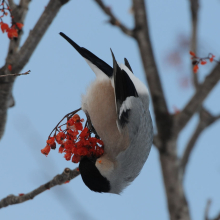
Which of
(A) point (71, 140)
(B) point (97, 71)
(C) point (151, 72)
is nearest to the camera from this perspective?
(A) point (71, 140)

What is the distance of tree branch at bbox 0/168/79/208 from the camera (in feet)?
8.42

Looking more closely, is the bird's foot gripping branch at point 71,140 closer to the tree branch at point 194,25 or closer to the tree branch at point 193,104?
the tree branch at point 193,104

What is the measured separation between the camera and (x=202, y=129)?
198 inches

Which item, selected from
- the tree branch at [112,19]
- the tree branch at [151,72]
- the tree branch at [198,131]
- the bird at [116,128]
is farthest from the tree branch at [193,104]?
the tree branch at [112,19]

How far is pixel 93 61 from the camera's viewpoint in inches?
Answer: 130

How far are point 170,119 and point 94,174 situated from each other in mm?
1865

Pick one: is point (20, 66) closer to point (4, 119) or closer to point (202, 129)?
point (4, 119)

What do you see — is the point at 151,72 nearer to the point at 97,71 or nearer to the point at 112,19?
the point at 112,19

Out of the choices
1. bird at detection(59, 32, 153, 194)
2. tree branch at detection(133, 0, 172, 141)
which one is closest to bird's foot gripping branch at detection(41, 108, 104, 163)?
bird at detection(59, 32, 153, 194)

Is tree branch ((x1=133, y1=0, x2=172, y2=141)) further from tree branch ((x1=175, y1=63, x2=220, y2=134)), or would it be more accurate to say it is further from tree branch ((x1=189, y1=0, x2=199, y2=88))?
tree branch ((x1=189, y1=0, x2=199, y2=88))

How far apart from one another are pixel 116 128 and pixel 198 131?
2.47 metres

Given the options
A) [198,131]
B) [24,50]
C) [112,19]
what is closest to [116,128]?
[24,50]

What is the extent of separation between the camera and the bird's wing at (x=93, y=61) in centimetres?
327

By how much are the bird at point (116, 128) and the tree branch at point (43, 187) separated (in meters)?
0.10
